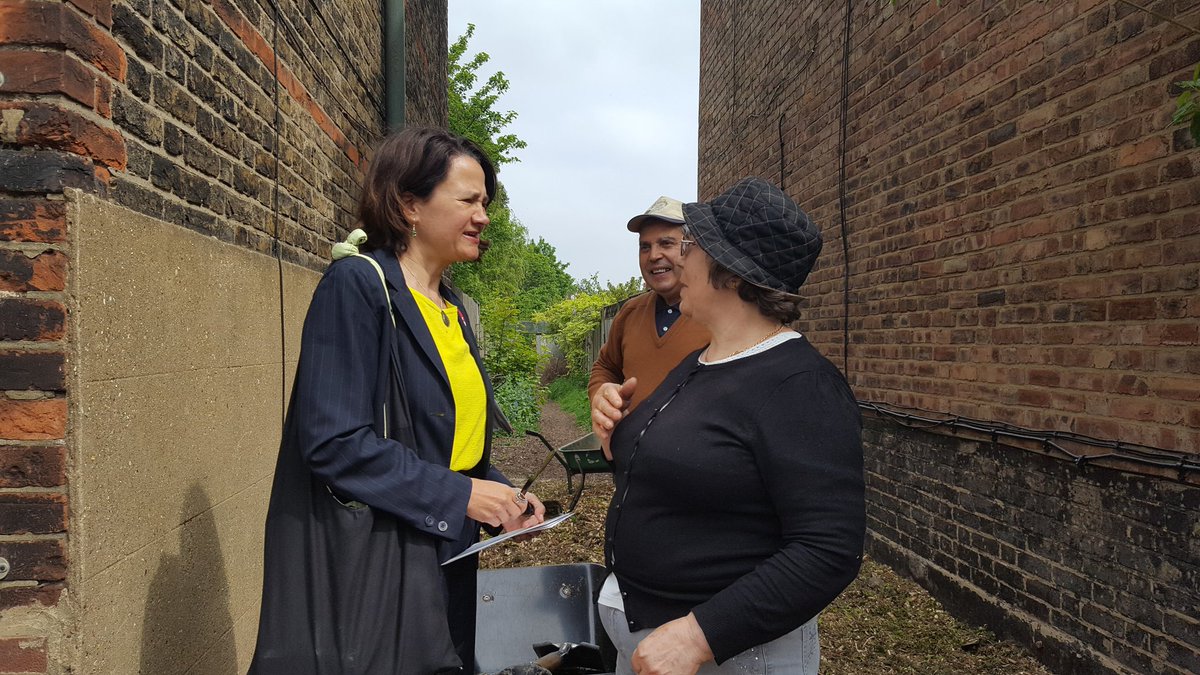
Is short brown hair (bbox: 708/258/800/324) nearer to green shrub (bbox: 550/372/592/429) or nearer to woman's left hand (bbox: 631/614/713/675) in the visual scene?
woman's left hand (bbox: 631/614/713/675)

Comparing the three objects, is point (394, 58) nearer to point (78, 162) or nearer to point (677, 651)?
point (78, 162)

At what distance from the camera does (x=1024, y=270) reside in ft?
13.5

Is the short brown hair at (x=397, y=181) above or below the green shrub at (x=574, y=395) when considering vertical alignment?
above

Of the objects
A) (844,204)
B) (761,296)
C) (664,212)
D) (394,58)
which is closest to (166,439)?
(761,296)

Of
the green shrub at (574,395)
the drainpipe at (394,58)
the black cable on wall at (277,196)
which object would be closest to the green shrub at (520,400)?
the green shrub at (574,395)

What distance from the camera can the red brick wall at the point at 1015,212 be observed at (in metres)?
3.21

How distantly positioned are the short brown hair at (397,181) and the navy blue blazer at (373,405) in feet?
0.65

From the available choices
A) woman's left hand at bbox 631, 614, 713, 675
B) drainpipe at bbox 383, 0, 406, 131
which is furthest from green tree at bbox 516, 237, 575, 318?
woman's left hand at bbox 631, 614, 713, 675

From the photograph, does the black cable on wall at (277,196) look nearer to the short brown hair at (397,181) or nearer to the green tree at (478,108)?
the short brown hair at (397,181)

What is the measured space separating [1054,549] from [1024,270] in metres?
1.40

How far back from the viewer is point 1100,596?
357 cm

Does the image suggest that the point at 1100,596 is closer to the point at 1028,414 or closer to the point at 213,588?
the point at 1028,414

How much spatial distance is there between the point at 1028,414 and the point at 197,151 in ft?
12.8

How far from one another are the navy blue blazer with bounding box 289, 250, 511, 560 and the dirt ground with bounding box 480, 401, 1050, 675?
3046 millimetres
